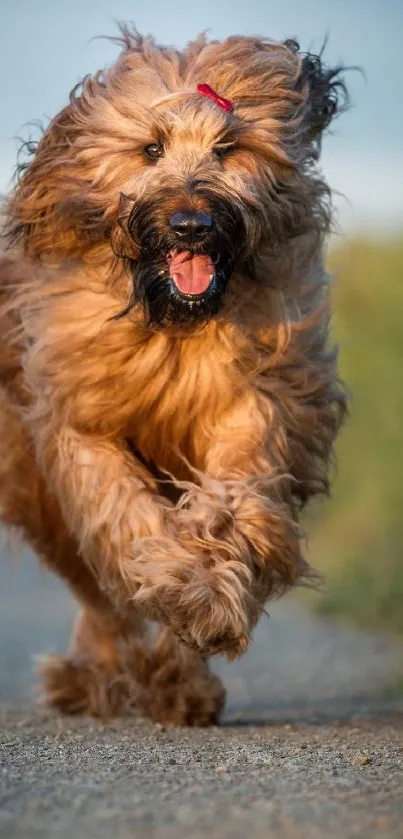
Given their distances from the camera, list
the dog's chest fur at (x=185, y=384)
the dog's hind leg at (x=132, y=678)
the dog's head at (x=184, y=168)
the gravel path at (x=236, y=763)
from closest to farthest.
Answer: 1. the gravel path at (x=236, y=763)
2. the dog's head at (x=184, y=168)
3. the dog's chest fur at (x=185, y=384)
4. the dog's hind leg at (x=132, y=678)

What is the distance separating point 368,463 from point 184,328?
Result: 609 centimetres

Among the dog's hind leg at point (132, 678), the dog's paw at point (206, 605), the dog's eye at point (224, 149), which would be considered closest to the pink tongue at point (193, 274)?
the dog's eye at point (224, 149)

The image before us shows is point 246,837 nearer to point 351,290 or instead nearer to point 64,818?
point 64,818

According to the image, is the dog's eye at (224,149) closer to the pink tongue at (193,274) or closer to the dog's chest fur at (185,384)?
the pink tongue at (193,274)

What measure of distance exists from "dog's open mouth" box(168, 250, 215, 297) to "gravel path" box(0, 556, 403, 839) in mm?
1184

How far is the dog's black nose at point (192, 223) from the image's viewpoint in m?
4.32

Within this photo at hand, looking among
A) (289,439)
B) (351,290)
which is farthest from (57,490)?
(351,290)

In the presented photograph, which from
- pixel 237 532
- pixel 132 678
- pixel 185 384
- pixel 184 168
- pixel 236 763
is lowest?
pixel 236 763

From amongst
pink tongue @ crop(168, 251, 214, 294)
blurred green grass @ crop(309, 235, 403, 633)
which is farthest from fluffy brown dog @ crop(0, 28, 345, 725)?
blurred green grass @ crop(309, 235, 403, 633)

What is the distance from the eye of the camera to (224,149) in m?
4.52

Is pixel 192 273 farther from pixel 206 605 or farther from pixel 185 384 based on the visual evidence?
pixel 206 605

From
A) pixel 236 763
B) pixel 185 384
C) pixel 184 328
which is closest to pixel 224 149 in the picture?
pixel 184 328

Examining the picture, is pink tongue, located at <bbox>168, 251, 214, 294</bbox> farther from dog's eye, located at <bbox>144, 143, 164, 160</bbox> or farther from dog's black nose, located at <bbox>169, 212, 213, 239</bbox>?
dog's eye, located at <bbox>144, 143, 164, 160</bbox>

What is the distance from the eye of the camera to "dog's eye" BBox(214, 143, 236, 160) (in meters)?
4.50
